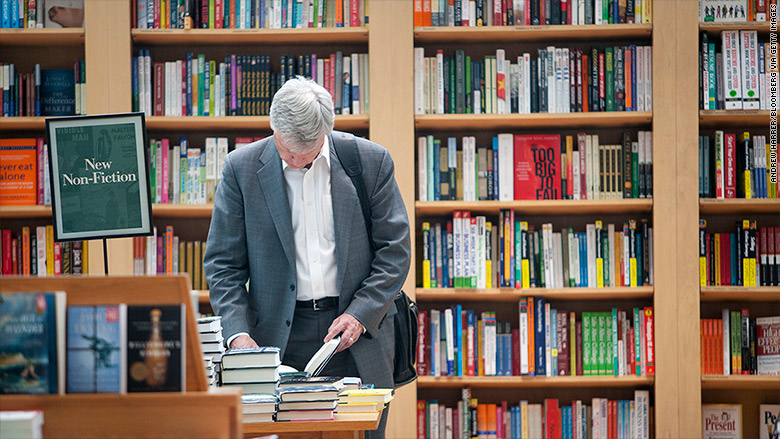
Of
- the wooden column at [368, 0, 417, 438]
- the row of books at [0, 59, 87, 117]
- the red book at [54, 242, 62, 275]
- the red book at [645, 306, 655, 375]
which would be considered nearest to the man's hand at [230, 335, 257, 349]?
the wooden column at [368, 0, 417, 438]

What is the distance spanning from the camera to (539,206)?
3.94 metres

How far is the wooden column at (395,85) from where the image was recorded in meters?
3.91

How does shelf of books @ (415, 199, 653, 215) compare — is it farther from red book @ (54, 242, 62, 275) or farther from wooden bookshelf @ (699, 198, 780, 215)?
red book @ (54, 242, 62, 275)

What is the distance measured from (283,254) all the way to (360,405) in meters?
0.72

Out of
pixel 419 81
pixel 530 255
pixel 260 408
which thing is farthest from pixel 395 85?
pixel 260 408

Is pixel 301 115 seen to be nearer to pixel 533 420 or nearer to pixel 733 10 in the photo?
pixel 533 420

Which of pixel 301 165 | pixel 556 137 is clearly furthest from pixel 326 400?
pixel 556 137

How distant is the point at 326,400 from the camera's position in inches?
79.0

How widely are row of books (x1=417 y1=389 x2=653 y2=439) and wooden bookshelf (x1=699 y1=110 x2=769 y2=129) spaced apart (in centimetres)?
131

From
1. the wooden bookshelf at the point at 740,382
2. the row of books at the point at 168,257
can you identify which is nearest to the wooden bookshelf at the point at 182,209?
the row of books at the point at 168,257

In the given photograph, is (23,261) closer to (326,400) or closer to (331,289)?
(331,289)

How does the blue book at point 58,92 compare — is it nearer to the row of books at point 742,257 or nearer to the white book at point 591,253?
the white book at point 591,253

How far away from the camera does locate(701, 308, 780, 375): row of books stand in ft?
12.8

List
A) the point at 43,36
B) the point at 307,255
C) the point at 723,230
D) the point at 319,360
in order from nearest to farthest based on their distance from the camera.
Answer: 1. the point at 319,360
2. the point at 307,255
3. the point at 43,36
4. the point at 723,230
